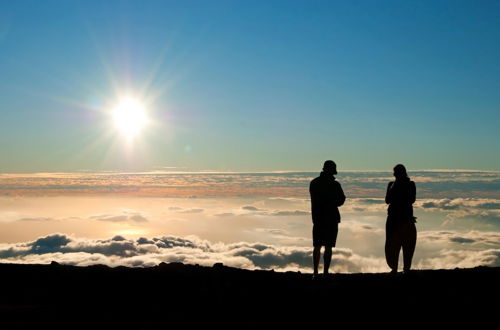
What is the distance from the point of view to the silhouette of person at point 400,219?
11156mm

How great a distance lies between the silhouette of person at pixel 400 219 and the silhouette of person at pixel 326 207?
53.8 inches

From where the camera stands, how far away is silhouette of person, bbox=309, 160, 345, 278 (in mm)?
10625

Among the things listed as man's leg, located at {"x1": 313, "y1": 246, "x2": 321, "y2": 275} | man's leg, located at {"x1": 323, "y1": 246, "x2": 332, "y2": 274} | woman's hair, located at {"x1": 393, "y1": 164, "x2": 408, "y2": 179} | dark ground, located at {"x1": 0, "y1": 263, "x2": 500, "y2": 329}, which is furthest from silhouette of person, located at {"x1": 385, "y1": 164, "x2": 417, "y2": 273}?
man's leg, located at {"x1": 313, "y1": 246, "x2": 321, "y2": 275}

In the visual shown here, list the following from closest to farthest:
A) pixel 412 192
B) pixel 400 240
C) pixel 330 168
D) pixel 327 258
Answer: pixel 330 168 → pixel 327 258 → pixel 412 192 → pixel 400 240

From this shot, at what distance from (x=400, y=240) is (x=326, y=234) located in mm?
1928

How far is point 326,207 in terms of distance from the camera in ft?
35.4

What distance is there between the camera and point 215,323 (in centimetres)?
731

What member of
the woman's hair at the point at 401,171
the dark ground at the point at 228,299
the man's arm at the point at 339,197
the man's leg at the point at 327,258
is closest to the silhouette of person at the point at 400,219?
the woman's hair at the point at 401,171

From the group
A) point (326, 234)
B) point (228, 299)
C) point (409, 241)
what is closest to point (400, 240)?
point (409, 241)

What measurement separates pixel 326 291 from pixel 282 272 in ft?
12.0

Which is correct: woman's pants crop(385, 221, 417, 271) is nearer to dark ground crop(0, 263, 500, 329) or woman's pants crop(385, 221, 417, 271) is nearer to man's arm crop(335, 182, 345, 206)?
dark ground crop(0, 263, 500, 329)

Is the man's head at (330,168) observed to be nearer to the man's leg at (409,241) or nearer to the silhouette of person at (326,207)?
the silhouette of person at (326,207)

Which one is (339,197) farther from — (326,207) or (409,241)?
(409,241)

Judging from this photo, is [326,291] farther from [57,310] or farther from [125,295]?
[57,310]
